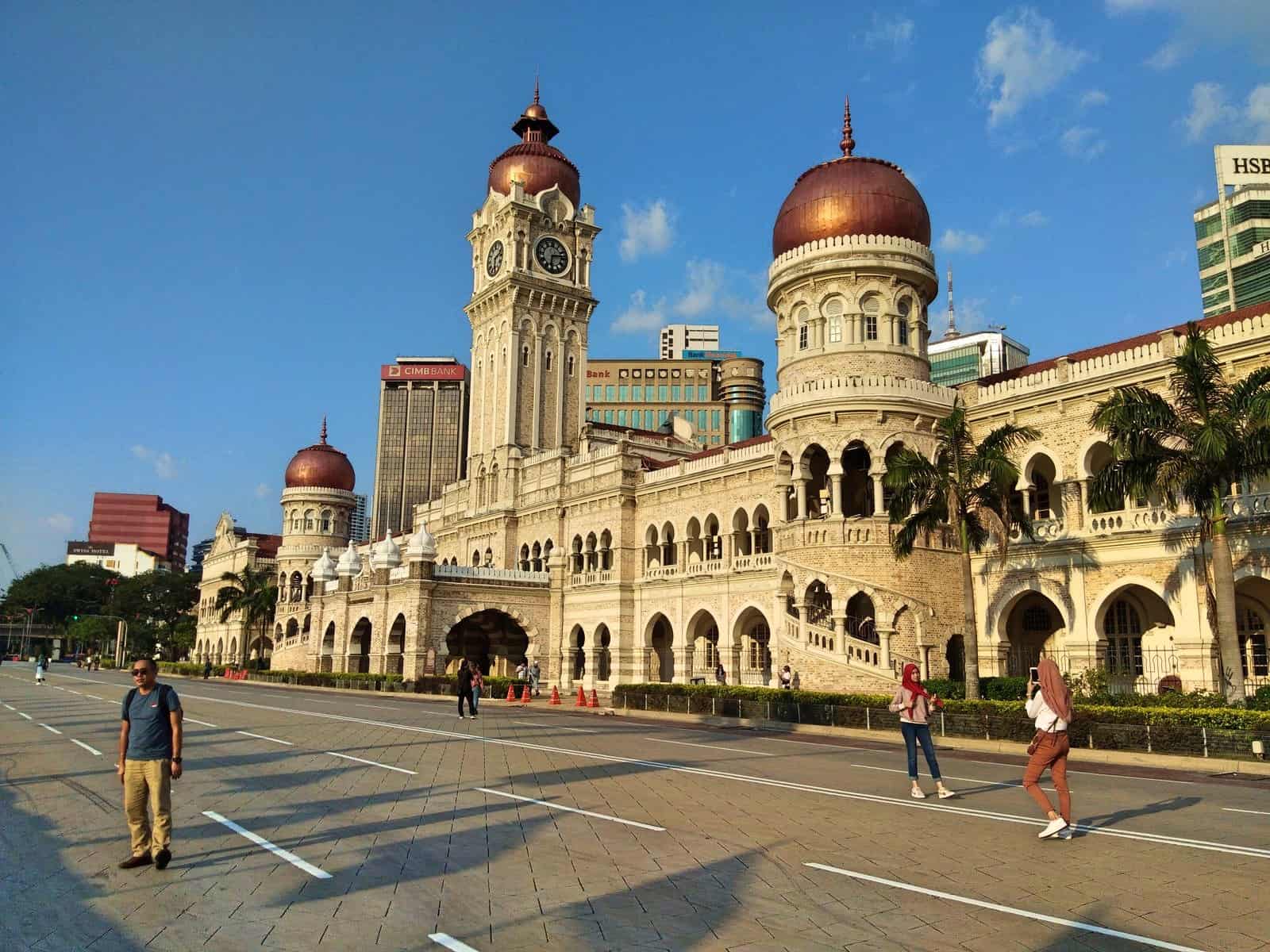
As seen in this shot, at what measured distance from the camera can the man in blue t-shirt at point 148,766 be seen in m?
8.30

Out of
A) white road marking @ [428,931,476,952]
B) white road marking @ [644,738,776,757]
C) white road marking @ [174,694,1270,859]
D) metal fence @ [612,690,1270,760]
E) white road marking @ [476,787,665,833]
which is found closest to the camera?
white road marking @ [428,931,476,952]

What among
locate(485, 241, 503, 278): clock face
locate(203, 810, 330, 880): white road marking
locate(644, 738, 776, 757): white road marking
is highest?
locate(485, 241, 503, 278): clock face

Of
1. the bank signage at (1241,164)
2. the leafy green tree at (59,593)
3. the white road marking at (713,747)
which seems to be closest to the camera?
the white road marking at (713,747)

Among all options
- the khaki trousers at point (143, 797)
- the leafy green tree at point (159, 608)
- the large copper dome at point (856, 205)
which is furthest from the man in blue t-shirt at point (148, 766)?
the leafy green tree at point (159, 608)

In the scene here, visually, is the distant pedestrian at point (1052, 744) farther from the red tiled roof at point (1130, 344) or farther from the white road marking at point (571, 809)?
the red tiled roof at point (1130, 344)

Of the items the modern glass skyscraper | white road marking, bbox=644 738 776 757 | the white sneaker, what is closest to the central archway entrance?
white road marking, bbox=644 738 776 757

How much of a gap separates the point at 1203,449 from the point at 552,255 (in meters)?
44.0

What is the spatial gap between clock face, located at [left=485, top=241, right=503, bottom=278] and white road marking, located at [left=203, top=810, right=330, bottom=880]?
50.7 metres

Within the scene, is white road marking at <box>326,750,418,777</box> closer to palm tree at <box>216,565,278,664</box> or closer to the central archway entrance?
the central archway entrance

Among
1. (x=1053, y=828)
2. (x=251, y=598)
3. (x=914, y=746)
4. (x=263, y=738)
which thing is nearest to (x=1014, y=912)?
(x=1053, y=828)

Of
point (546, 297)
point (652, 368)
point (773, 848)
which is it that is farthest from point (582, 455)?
point (652, 368)

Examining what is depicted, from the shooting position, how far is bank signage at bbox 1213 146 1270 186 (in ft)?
315

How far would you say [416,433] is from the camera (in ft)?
589

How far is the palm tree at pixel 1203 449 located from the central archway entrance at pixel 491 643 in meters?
34.9
